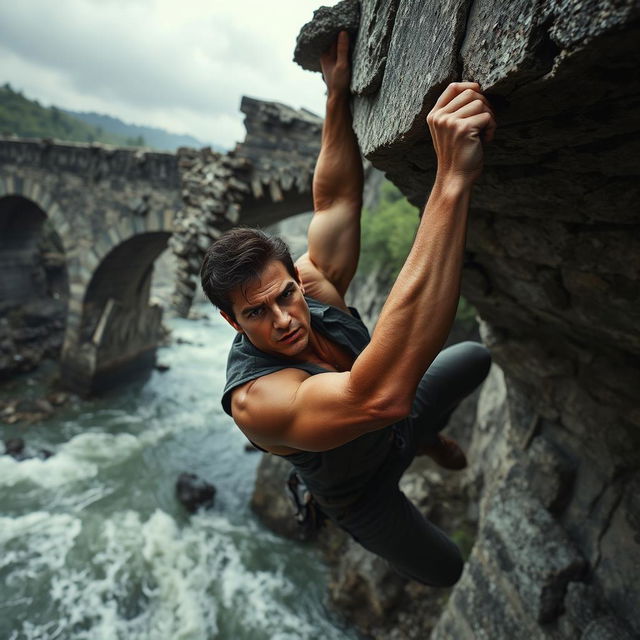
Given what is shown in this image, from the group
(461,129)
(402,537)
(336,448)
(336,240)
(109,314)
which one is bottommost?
(109,314)

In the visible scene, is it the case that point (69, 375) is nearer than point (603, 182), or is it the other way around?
point (603, 182)

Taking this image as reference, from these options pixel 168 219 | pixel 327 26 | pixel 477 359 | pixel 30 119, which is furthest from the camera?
pixel 30 119

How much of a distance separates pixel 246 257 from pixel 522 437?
266 cm

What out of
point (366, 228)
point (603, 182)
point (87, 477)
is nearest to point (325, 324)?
point (603, 182)

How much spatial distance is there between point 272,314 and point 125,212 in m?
9.15

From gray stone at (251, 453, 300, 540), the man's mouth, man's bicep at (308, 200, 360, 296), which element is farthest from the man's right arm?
gray stone at (251, 453, 300, 540)

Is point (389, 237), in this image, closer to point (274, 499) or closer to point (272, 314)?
point (274, 499)

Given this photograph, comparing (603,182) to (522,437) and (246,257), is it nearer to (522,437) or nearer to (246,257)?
(246,257)

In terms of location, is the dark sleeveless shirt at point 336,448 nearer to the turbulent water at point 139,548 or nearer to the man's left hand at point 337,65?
the man's left hand at point 337,65

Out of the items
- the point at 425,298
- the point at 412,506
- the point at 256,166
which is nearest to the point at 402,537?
the point at 412,506

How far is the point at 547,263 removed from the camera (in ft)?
5.97

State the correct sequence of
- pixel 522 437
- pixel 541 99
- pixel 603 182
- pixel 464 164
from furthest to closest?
pixel 522 437, pixel 603 182, pixel 464 164, pixel 541 99

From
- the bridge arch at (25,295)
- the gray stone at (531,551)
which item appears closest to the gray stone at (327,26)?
the gray stone at (531,551)

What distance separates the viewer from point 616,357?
2188mm
